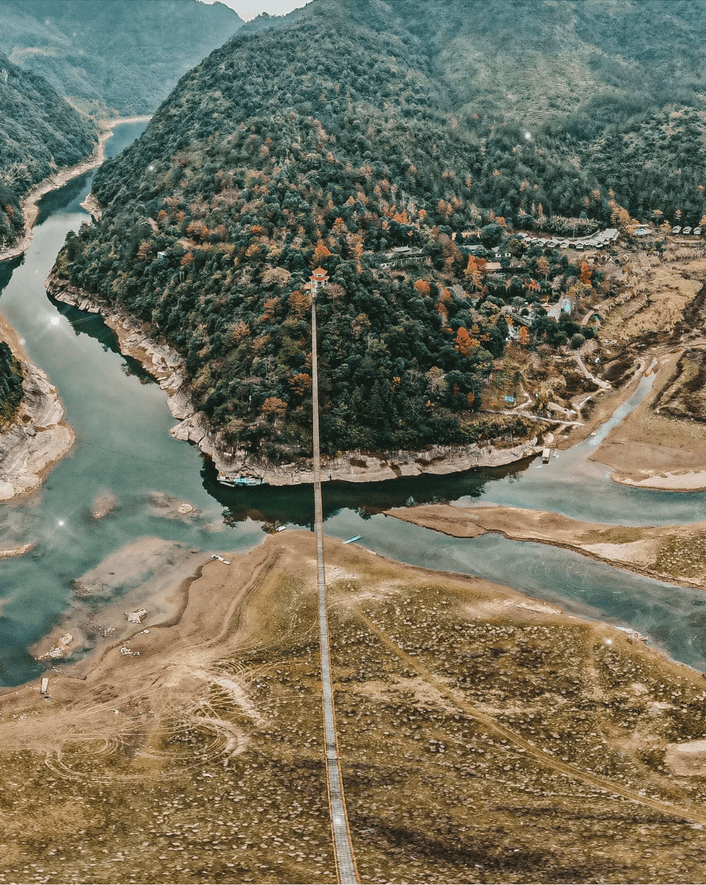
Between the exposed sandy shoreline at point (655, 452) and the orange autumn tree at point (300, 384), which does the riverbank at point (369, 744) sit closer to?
the orange autumn tree at point (300, 384)

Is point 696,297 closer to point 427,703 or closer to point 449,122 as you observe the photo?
point 449,122

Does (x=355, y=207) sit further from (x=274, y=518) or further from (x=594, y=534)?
(x=594, y=534)

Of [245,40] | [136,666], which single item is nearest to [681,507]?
[136,666]

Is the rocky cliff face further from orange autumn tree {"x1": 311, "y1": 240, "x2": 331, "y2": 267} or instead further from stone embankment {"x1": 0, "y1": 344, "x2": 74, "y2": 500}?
orange autumn tree {"x1": 311, "y1": 240, "x2": 331, "y2": 267}

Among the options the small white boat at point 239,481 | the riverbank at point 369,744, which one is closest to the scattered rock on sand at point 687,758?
the riverbank at point 369,744

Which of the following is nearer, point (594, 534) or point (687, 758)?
point (687, 758)

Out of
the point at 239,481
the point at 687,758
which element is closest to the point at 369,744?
the point at 687,758

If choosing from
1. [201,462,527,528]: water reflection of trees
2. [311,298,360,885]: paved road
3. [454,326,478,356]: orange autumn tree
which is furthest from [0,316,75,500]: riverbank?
[454,326,478,356]: orange autumn tree
